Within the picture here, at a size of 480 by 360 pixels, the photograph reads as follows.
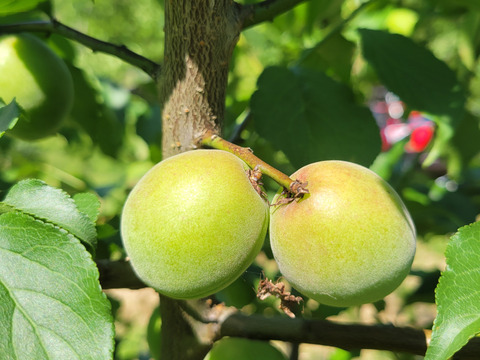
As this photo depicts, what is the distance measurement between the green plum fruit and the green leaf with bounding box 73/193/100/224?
0.79 feet

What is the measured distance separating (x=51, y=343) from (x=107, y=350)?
0.14 feet

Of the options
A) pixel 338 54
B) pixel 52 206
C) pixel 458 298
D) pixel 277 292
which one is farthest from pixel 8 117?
pixel 338 54

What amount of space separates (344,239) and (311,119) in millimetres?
247

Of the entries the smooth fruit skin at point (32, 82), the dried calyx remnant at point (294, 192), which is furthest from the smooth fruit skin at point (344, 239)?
the smooth fruit skin at point (32, 82)

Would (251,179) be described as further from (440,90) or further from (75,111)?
(75,111)

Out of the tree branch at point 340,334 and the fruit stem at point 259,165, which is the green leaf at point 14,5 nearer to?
the fruit stem at point 259,165

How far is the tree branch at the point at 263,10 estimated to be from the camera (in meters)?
0.53

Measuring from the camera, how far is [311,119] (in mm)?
625

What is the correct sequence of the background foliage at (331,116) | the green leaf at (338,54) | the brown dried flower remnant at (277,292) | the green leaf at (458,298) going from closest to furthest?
the green leaf at (458,298)
the brown dried flower remnant at (277,292)
the background foliage at (331,116)
the green leaf at (338,54)

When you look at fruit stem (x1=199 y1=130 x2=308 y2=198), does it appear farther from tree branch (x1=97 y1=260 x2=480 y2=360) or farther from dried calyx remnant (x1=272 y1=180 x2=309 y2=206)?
tree branch (x1=97 y1=260 x2=480 y2=360)

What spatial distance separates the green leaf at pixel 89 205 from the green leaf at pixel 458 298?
1.03 feet

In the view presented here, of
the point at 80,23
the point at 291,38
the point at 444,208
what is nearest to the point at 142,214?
the point at 444,208

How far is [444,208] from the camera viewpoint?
2.99 feet

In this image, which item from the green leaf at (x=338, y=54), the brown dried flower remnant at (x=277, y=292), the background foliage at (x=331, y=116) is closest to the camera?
the brown dried flower remnant at (x=277, y=292)
